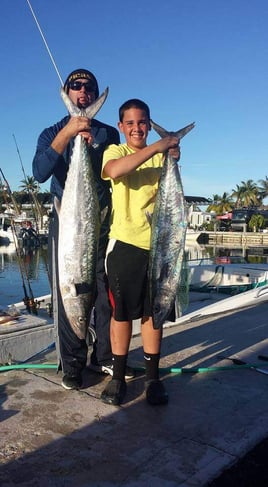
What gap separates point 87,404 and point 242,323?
11.1 ft

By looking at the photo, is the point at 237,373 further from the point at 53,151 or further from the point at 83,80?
the point at 83,80

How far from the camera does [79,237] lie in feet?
9.93

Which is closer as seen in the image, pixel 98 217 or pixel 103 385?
pixel 98 217

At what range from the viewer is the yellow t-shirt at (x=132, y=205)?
3260mm

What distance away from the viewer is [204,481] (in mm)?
2223

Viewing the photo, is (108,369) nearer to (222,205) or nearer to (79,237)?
(79,237)

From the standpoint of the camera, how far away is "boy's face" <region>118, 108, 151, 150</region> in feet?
10.8

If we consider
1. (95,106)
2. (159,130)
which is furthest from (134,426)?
(95,106)

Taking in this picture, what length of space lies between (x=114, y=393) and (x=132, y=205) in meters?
1.35

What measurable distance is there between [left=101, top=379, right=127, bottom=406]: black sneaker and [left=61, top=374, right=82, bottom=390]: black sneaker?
27cm

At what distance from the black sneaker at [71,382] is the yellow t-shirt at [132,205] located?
1118mm

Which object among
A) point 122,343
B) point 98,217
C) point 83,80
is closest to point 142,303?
point 122,343

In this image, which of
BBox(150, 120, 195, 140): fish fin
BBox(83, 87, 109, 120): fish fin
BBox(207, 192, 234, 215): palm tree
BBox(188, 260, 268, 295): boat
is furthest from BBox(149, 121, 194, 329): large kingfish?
BBox(207, 192, 234, 215): palm tree

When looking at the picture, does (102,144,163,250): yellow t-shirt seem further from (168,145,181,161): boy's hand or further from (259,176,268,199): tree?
(259,176,268,199): tree
